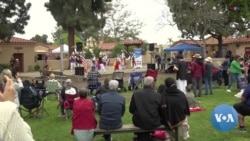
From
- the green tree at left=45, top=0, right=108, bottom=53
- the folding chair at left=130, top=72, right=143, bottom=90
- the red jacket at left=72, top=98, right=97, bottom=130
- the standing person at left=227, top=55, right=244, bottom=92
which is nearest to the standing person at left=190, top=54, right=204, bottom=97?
the standing person at left=227, top=55, right=244, bottom=92

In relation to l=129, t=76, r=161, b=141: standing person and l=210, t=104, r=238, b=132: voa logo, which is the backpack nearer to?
l=129, t=76, r=161, b=141: standing person

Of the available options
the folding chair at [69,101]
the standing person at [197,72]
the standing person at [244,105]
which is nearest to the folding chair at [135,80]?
the standing person at [197,72]

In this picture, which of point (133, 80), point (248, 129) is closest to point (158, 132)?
point (248, 129)

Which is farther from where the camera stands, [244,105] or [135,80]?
[135,80]

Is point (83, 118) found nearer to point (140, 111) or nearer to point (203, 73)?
point (140, 111)

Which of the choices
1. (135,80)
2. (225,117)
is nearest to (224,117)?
(225,117)

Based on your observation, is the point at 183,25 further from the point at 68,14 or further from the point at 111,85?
the point at 111,85

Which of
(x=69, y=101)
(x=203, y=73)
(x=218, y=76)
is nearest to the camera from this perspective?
(x=69, y=101)

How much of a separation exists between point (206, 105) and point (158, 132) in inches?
193

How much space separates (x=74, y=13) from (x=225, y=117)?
28.3m

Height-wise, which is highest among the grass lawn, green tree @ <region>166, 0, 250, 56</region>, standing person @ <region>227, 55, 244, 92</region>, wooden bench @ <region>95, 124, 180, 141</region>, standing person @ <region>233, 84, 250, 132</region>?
green tree @ <region>166, 0, 250, 56</region>

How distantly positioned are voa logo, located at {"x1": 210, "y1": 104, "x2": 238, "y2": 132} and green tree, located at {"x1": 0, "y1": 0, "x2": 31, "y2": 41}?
900 inches

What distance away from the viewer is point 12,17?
29625mm

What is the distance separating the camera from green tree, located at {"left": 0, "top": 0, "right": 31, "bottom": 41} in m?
28.5
